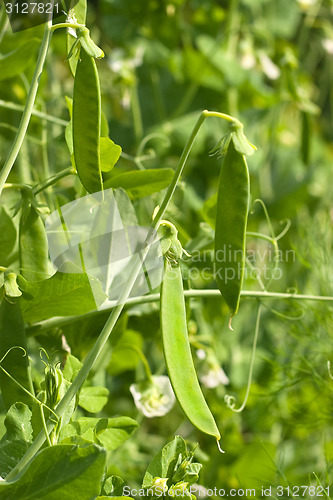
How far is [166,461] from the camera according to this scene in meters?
0.41

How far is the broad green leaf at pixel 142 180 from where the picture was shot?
1.49 feet

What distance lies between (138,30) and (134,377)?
59cm

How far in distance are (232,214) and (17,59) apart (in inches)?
11.5

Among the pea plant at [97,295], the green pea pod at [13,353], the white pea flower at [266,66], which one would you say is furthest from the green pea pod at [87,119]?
the white pea flower at [266,66]

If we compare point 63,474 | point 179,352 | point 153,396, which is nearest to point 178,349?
point 179,352

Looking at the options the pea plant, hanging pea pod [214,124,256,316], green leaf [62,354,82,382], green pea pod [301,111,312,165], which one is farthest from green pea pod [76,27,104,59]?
green pea pod [301,111,312,165]

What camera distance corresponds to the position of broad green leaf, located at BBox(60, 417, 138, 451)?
1.27ft

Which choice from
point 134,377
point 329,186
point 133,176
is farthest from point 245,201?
point 329,186

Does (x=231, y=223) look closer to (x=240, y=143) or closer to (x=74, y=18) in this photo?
(x=240, y=143)

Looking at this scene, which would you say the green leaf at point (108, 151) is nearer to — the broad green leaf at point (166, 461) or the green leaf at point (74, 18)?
the green leaf at point (74, 18)

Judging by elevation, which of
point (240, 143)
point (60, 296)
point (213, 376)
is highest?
point (240, 143)

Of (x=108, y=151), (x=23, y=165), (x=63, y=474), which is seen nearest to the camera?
(x=63, y=474)

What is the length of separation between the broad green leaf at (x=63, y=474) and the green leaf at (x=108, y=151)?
0.21 m

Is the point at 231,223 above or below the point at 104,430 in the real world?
above
